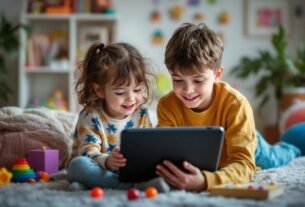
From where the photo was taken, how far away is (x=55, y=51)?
458 cm

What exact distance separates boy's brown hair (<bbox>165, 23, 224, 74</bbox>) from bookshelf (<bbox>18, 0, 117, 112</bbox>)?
2768 mm

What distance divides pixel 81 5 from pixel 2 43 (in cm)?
74

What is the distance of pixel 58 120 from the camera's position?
2.47 metres

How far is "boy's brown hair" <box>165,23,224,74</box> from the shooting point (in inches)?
67.5

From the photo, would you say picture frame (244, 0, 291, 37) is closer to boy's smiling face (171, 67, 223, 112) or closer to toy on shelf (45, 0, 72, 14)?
toy on shelf (45, 0, 72, 14)

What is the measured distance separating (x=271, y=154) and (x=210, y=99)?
59cm

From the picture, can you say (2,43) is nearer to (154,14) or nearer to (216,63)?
(154,14)

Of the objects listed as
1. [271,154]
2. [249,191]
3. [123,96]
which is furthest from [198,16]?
[249,191]

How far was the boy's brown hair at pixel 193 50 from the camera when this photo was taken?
1714 mm

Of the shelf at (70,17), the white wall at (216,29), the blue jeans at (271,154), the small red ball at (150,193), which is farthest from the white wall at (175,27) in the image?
the small red ball at (150,193)

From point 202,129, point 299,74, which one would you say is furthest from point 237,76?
point 202,129

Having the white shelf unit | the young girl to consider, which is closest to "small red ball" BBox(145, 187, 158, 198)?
the young girl

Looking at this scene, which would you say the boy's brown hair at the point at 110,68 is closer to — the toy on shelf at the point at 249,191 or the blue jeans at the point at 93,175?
the blue jeans at the point at 93,175

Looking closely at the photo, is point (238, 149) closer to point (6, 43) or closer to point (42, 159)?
point (42, 159)
